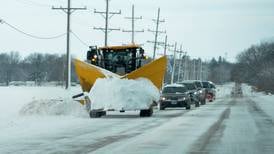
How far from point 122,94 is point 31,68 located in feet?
465

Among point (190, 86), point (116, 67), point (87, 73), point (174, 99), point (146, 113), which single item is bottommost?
point (146, 113)

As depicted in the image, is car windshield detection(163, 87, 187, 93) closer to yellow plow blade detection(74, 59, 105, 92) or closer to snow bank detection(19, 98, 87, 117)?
snow bank detection(19, 98, 87, 117)

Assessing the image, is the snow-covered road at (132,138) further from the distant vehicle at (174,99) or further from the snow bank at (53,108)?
the distant vehicle at (174,99)

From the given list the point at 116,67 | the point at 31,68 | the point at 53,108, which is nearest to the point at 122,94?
the point at 53,108

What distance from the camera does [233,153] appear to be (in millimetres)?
15188

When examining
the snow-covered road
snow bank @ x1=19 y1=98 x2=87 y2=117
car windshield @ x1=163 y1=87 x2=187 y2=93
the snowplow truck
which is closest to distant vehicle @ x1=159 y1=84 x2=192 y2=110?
car windshield @ x1=163 y1=87 x2=187 y2=93

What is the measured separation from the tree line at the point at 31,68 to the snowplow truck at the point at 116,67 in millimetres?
110923

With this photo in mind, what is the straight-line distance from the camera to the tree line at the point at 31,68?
14975 centimetres

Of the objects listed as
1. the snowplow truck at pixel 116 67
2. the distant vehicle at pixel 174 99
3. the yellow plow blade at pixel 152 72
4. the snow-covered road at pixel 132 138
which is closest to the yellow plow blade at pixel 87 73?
the snowplow truck at pixel 116 67

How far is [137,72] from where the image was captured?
30.7 meters

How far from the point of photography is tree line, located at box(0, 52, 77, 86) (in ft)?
491

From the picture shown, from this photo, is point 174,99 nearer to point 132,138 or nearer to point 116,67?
point 116,67

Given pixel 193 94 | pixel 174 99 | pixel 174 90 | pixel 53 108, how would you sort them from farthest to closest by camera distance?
pixel 193 94 < pixel 174 90 < pixel 174 99 < pixel 53 108

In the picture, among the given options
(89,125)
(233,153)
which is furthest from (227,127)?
(233,153)
